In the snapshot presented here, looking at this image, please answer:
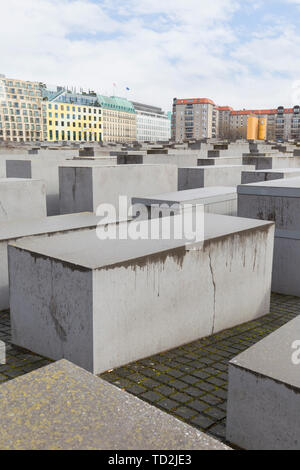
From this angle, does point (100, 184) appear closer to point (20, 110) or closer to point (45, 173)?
point (45, 173)

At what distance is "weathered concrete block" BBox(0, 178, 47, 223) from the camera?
9461 millimetres

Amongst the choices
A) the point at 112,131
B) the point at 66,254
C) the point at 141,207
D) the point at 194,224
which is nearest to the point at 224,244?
the point at 194,224

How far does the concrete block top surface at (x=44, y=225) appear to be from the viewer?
727cm

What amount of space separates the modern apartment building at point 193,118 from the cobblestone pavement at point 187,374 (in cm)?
15829

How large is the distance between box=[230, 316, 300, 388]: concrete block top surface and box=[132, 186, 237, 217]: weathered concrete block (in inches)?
166

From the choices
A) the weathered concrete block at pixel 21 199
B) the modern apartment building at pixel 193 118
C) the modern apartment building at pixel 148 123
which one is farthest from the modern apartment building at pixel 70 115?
the weathered concrete block at pixel 21 199

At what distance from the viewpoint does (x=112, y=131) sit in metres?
151

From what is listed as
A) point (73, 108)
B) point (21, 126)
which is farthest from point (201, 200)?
point (73, 108)

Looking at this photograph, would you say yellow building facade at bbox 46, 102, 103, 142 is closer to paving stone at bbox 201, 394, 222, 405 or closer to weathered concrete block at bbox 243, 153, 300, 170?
weathered concrete block at bbox 243, 153, 300, 170

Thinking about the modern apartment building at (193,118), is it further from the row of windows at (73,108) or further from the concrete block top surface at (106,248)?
the concrete block top surface at (106,248)

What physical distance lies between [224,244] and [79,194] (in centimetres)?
579

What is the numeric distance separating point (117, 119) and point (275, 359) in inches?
6142

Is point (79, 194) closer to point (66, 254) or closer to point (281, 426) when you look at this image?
point (66, 254)

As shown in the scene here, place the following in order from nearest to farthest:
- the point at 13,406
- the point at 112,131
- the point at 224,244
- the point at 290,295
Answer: the point at 13,406 < the point at 224,244 < the point at 290,295 < the point at 112,131
